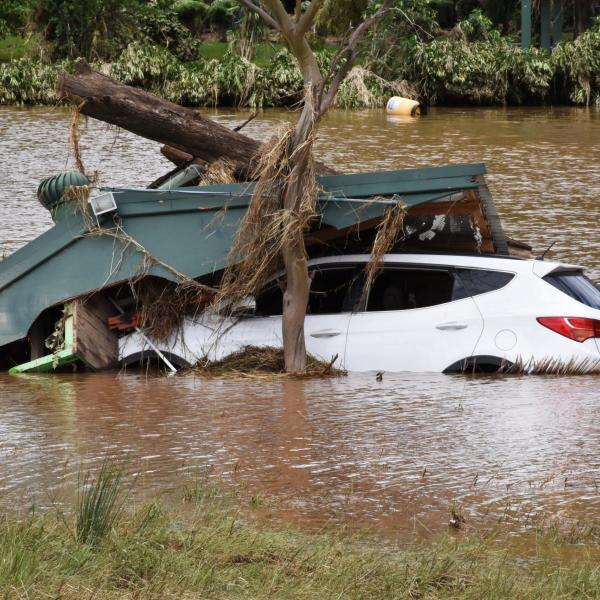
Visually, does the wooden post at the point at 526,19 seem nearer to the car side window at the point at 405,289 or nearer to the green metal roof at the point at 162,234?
the green metal roof at the point at 162,234

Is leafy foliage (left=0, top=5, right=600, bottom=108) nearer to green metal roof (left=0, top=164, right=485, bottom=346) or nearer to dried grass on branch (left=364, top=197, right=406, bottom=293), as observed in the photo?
green metal roof (left=0, top=164, right=485, bottom=346)

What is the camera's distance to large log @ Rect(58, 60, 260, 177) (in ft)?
37.0

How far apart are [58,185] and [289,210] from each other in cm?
224

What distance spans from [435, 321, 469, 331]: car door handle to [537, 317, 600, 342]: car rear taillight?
0.64 metres

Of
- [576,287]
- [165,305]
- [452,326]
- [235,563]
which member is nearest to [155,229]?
[165,305]

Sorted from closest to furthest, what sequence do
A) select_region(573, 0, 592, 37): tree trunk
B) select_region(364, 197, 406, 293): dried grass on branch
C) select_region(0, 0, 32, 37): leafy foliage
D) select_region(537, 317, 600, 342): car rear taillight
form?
select_region(537, 317, 600, 342): car rear taillight → select_region(364, 197, 406, 293): dried grass on branch → select_region(0, 0, 32, 37): leafy foliage → select_region(573, 0, 592, 37): tree trunk

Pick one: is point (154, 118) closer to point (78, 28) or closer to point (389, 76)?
point (389, 76)

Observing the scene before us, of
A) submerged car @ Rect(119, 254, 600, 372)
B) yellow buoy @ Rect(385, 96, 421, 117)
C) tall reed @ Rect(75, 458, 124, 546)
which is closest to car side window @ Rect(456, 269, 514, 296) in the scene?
submerged car @ Rect(119, 254, 600, 372)

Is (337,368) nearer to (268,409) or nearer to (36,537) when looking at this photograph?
(268,409)

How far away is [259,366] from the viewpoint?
36.5 ft

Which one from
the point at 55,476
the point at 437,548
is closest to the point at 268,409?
the point at 55,476

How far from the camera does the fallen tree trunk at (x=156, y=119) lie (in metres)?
11.3

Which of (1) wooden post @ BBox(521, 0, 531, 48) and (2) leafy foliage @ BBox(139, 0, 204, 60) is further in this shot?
(2) leafy foliage @ BBox(139, 0, 204, 60)

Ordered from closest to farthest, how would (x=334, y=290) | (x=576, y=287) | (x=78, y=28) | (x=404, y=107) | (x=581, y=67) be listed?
(x=576, y=287), (x=334, y=290), (x=404, y=107), (x=581, y=67), (x=78, y=28)
